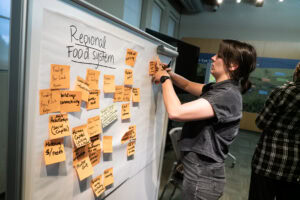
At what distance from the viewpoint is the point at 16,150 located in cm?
53

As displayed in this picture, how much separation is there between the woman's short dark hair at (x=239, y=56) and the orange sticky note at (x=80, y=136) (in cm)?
78

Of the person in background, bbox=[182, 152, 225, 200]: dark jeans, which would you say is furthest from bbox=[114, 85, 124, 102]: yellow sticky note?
the person in background

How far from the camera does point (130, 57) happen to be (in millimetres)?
903

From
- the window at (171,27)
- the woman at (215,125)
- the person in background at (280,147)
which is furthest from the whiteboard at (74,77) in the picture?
the window at (171,27)

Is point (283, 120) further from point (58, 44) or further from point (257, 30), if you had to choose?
point (257, 30)

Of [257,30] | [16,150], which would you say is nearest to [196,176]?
[16,150]

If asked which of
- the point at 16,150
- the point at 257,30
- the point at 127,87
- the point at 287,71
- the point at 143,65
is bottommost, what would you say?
the point at 16,150

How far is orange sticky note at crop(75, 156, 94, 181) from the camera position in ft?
2.38

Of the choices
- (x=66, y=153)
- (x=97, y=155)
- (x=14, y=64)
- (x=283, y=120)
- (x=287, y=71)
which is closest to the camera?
(x=14, y=64)

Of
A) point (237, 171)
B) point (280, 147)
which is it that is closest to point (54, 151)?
point (280, 147)

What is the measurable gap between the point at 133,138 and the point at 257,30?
5025mm

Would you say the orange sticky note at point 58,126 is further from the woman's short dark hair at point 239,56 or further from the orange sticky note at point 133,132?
the woman's short dark hair at point 239,56

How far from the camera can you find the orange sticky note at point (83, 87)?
Answer: 0.66 metres

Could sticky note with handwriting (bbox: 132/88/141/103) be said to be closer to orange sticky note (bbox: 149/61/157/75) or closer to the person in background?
orange sticky note (bbox: 149/61/157/75)
